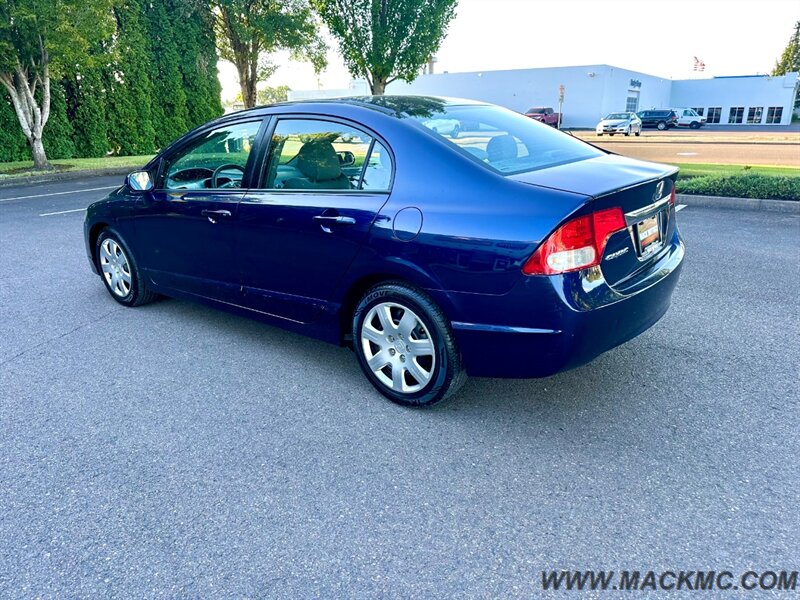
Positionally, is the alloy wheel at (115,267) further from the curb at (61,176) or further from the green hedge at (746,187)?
the curb at (61,176)

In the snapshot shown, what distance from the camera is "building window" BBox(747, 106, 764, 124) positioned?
61.0 m

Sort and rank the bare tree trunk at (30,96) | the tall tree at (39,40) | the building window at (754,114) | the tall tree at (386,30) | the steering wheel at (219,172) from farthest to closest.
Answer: the building window at (754,114) < the tall tree at (386,30) < the bare tree trunk at (30,96) < the tall tree at (39,40) < the steering wheel at (219,172)

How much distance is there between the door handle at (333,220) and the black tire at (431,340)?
392mm

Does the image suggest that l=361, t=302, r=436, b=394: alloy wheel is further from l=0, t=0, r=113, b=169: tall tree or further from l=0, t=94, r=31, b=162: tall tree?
l=0, t=94, r=31, b=162: tall tree

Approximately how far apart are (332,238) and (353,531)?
1.63 meters

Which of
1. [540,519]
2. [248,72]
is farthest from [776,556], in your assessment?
[248,72]

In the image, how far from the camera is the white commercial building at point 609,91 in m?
53.2

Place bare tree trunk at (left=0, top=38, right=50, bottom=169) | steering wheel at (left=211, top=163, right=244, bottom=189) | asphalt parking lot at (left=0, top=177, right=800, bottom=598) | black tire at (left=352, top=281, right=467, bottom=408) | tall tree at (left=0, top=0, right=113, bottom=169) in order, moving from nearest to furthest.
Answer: asphalt parking lot at (left=0, top=177, right=800, bottom=598), black tire at (left=352, top=281, right=467, bottom=408), steering wheel at (left=211, top=163, right=244, bottom=189), tall tree at (left=0, top=0, right=113, bottom=169), bare tree trunk at (left=0, top=38, right=50, bottom=169)

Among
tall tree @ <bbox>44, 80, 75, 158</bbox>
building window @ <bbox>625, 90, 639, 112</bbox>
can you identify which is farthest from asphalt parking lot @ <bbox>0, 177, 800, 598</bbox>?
building window @ <bbox>625, 90, 639, 112</bbox>

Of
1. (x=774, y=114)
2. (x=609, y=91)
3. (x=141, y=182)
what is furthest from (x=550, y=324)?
(x=774, y=114)

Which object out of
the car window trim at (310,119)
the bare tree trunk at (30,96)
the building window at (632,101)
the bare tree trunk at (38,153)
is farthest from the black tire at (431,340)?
the building window at (632,101)

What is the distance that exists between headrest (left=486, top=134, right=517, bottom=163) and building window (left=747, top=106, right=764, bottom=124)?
70755 mm

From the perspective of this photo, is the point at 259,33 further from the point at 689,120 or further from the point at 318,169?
the point at 689,120

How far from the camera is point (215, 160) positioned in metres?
4.18
